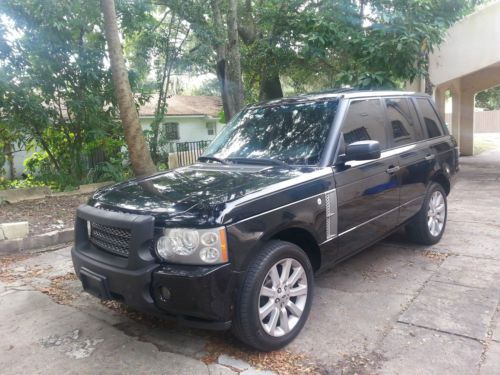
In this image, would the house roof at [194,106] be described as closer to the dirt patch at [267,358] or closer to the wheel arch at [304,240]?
the wheel arch at [304,240]

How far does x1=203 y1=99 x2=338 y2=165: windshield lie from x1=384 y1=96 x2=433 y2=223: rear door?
102 cm

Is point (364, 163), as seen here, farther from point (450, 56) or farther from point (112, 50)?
point (450, 56)

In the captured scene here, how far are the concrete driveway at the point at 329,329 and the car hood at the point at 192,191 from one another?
1.05 metres

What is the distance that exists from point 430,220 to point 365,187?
1.87 metres

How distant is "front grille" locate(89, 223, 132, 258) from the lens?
310 cm

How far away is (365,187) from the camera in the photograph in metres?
4.04

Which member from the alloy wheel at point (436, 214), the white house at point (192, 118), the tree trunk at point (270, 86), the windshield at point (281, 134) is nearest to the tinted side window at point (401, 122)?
the alloy wheel at point (436, 214)

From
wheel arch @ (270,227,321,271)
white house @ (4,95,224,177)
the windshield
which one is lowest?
wheel arch @ (270,227,321,271)

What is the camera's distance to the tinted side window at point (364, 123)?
4082mm

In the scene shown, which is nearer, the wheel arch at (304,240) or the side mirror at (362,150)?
the wheel arch at (304,240)

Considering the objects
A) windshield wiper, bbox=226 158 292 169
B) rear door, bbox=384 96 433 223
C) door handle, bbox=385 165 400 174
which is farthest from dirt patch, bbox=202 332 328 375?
rear door, bbox=384 96 433 223

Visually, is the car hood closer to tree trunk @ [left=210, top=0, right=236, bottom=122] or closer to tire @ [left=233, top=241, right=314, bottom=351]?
tire @ [left=233, top=241, right=314, bottom=351]

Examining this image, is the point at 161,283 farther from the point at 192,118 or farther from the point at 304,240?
the point at 192,118

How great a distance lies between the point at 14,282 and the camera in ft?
15.7
